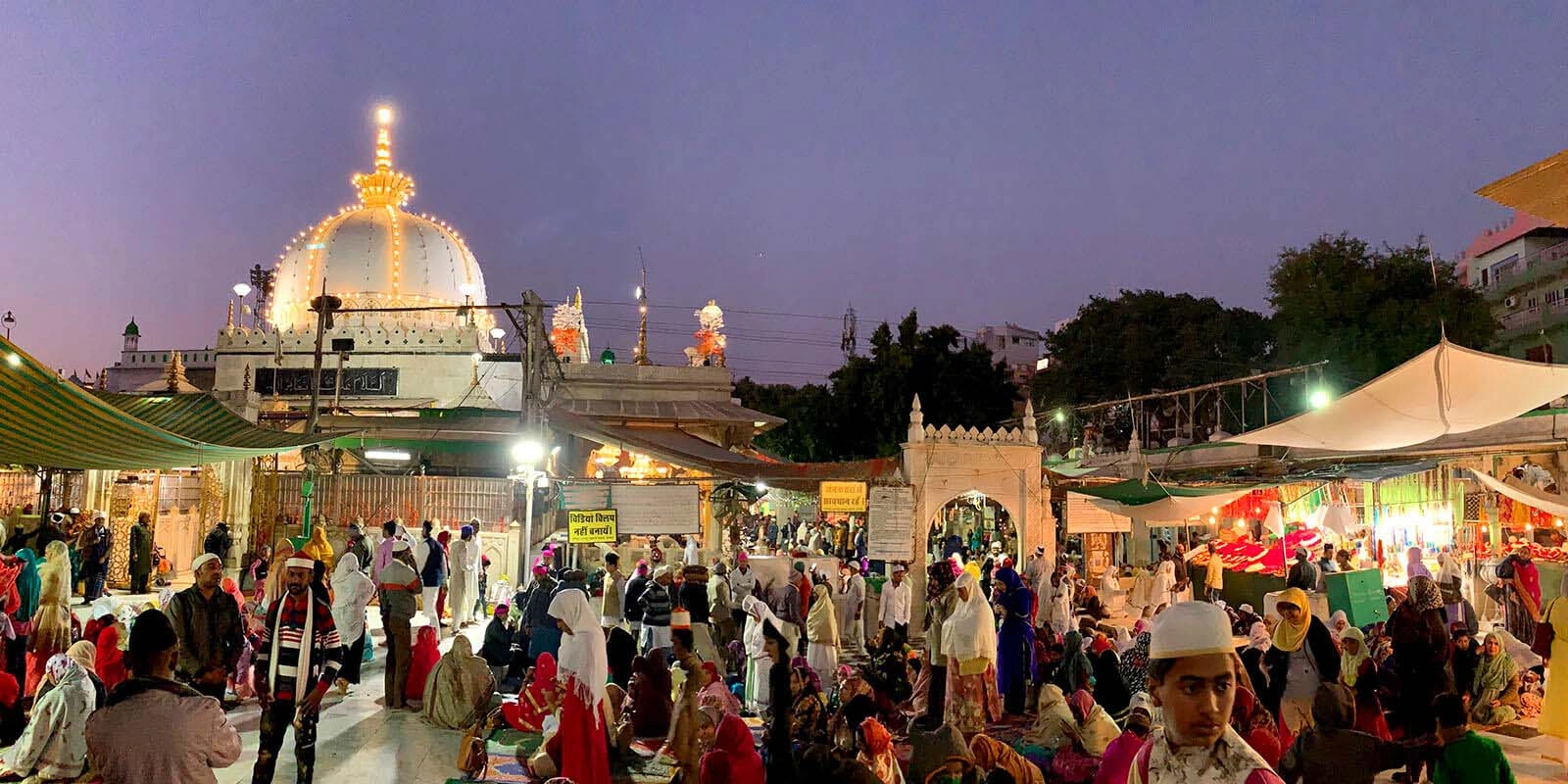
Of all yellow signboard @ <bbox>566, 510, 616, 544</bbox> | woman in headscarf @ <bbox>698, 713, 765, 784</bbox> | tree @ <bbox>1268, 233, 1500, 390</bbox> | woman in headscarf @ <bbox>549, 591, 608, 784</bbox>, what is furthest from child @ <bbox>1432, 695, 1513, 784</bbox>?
tree @ <bbox>1268, 233, 1500, 390</bbox>

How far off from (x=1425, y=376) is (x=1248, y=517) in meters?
9.06

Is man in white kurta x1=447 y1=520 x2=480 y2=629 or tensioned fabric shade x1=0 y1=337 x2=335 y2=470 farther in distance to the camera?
man in white kurta x1=447 y1=520 x2=480 y2=629

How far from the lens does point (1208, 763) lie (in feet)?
7.06

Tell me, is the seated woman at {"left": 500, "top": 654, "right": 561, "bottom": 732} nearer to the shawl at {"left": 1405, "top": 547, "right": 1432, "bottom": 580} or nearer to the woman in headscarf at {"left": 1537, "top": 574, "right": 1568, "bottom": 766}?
the woman in headscarf at {"left": 1537, "top": 574, "right": 1568, "bottom": 766}

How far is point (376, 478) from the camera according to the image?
15.6m

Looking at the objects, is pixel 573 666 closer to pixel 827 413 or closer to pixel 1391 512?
pixel 1391 512

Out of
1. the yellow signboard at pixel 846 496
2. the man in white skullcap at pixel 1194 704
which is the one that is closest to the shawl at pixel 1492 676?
the yellow signboard at pixel 846 496

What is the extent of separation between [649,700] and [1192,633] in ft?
20.1

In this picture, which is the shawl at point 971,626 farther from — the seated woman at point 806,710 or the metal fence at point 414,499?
the metal fence at point 414,499

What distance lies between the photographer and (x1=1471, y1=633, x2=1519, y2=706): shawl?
850 centimetres

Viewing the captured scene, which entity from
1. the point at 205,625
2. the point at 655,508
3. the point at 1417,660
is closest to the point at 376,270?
the point at 655,508

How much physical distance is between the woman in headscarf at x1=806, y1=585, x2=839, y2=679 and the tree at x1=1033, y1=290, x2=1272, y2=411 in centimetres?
2591

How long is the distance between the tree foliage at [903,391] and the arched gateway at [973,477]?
1659 centimetres

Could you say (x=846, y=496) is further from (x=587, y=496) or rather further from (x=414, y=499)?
(x=414, y=499)
